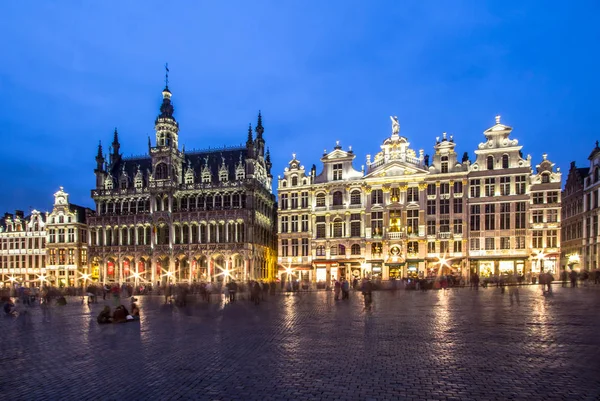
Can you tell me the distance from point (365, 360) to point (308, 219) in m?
54.6

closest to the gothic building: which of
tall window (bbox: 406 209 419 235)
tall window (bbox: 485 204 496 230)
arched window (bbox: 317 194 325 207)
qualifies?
A: arched window (bbox: 317 194 325 207)

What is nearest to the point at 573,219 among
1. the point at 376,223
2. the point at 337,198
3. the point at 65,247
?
the point at 376,223

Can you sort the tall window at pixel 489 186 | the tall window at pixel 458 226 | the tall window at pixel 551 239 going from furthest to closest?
the tall window at pixel 458 226 < the tall window at pixel 489 186 < the tall window at pixel 551 239

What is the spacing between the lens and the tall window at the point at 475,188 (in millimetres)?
60431

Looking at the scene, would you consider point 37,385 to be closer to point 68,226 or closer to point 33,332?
point 33,332

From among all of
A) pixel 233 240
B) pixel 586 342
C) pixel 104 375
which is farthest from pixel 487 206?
pixel 104 375

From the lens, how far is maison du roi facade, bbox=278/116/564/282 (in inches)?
2295

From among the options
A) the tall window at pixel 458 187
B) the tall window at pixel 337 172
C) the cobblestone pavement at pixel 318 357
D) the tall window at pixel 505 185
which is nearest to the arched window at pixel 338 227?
the tall window at pixel 337 172

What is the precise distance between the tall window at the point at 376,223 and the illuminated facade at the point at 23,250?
5748 centimetres

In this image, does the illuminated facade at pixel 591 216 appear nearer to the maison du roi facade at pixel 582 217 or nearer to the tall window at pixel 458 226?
the maison du roi facade at pixel 582 217

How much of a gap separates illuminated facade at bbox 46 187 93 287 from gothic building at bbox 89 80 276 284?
4773mm

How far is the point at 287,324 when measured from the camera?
21.1m

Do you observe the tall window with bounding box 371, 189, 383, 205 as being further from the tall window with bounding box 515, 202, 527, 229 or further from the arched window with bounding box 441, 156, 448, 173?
the tall window with bounding box 515, 202, 527, 229

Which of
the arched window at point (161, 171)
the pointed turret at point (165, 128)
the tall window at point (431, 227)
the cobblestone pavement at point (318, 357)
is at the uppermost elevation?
the pointed turret at point (165, 128)
